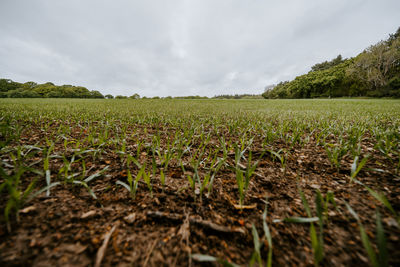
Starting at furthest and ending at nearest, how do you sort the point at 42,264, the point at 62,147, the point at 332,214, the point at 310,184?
the point at 62,147 < the point at 310,184 < the point at 332,214 < the point at 42,264

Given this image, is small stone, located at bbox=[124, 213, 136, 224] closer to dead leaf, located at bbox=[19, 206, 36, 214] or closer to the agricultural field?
the agricultural field

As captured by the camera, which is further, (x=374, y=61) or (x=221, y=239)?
(x=374, y=61)

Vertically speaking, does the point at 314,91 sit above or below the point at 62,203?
above

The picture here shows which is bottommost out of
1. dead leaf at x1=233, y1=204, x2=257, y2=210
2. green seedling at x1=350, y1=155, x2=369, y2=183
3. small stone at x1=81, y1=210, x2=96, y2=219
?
dead leaf at x1=233, y1=204, x2=257, y2=210

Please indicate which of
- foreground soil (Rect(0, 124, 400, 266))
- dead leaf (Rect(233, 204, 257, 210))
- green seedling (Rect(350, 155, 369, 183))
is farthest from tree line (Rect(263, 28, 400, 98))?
dead leaf (Rect(233, 204, 257, 210))

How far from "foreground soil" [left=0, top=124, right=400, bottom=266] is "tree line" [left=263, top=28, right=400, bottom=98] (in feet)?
127

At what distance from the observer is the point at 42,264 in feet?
1.98

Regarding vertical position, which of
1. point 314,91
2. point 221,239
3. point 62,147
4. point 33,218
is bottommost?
point 221,239

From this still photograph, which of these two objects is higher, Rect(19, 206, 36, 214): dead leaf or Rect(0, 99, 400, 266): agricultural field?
Rect(19, 206, 36, 214): dead leaf

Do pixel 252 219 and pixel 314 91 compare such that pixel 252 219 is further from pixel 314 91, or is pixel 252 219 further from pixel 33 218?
pixel 314 91

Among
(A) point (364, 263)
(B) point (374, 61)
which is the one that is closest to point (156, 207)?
(A) point (364, 263)

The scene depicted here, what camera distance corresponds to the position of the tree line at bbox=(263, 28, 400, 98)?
24.6 metres

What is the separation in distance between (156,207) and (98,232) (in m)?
0.32

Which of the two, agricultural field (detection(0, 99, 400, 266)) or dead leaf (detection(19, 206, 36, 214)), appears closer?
agricultural field (detection(0, 99, 400, 266))
